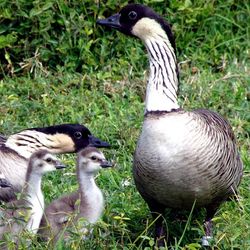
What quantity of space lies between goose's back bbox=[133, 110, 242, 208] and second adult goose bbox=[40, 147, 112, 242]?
29cm

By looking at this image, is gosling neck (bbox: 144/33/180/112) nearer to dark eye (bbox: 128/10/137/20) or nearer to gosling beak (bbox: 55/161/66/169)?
dark eye (bbox: 128/10/137/20)

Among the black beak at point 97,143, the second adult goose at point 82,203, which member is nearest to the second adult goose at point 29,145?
the black beak at point 97,143

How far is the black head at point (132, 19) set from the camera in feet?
23.9

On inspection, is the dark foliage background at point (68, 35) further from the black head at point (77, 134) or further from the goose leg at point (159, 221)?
the goose leg at point (159, 221)

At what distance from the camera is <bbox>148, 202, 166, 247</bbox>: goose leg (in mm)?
7355

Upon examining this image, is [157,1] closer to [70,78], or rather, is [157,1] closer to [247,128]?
[70,78]

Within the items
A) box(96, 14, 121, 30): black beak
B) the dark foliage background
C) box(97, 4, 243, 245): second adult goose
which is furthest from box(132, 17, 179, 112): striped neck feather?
the dark foliage background

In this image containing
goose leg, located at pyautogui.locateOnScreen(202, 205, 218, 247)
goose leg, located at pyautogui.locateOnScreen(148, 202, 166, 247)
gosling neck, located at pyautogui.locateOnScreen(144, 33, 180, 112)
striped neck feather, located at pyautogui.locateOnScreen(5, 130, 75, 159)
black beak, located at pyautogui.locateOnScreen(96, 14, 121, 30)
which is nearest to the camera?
goose leg, located at pyautogui.locateOnScreen(202, 205, 218, 247)

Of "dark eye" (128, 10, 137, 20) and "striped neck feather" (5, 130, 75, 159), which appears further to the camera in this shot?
"striped neck feather" (5, 130, 75, 159)

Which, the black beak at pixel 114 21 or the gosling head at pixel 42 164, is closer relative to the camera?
the gosling head at pixel 42 164

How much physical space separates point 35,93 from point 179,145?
3.19 meters

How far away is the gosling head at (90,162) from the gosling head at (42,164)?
8.2 inches

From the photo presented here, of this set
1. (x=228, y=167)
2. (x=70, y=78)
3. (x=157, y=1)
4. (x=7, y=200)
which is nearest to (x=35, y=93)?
(x=70, y=78)

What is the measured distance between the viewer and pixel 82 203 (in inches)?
282
